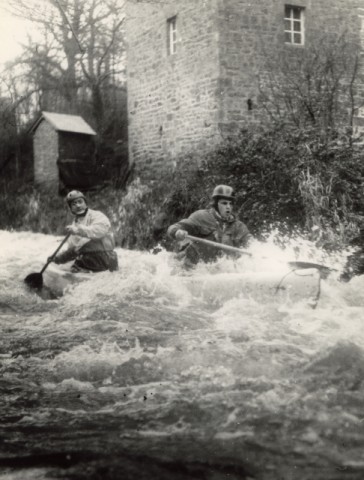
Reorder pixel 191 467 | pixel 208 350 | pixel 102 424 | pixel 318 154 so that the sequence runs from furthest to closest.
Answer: pixel 318 154
pixel 208 350
pixel 102 424
pixel 191 467

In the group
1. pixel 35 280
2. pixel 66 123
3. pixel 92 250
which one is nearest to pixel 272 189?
pixel 92 250

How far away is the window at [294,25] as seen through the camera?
14.9 meters

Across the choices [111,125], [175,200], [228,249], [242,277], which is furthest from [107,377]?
[111,125]

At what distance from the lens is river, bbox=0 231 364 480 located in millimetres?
3184

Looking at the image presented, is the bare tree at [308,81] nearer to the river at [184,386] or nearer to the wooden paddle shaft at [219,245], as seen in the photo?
the wooden paddle shaft at [219,245]

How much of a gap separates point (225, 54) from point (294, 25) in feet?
6.90

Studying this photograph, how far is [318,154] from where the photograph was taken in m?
10.7

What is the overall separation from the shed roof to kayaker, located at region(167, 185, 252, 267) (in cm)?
1147

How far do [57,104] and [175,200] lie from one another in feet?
41.8

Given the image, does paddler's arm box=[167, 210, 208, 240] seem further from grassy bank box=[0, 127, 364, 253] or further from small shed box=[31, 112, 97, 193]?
small shed box=[31, 112, 97, 193]

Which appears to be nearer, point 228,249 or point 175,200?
point 228,249

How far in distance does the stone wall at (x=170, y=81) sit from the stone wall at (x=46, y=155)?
97.6 inches

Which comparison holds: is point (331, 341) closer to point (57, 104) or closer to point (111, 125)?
point (111, 125)

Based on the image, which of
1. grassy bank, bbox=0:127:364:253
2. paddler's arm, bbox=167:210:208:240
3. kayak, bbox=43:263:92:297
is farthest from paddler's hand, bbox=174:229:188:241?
grassy bank, bbox=0:127:364:253
